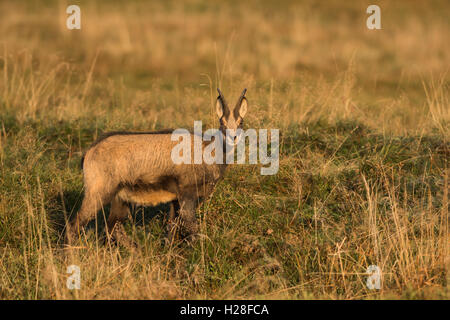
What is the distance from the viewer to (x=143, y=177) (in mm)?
5719

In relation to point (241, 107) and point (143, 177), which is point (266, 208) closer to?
point (241, 107)

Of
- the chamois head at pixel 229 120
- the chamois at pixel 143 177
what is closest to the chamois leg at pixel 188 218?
the chamois at pixel 143 177

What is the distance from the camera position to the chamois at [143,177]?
551 centimetres

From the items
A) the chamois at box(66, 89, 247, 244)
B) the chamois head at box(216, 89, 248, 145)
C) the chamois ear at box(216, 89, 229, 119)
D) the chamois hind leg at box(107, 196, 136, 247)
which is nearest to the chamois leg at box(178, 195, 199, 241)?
the chamois at box(66, 89, 247, 244)

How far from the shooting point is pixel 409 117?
9.35m

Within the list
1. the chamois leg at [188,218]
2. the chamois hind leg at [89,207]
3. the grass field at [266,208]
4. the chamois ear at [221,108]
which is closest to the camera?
the grass field at [266,208]

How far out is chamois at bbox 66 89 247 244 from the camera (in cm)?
551

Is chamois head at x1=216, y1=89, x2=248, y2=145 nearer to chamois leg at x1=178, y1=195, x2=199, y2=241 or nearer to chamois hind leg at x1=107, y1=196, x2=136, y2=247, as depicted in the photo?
chamois leg at x1=178, y1=195, x2=199, y2=241

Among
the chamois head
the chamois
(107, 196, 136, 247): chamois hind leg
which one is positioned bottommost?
(107, 196, 136, 247): chamois hind leg

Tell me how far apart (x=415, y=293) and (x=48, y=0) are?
21.8 meters

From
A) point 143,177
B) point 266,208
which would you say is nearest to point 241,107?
point 266,208

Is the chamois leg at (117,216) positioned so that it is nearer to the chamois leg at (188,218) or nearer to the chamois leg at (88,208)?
the chamois leg at (88,208)

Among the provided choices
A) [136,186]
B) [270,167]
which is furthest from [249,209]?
[136,186]

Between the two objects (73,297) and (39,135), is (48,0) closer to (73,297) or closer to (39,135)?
(39,135)
